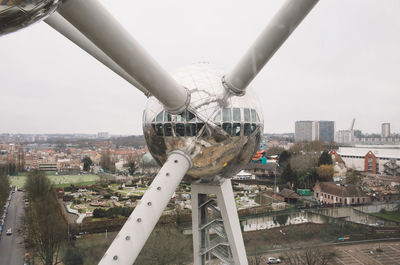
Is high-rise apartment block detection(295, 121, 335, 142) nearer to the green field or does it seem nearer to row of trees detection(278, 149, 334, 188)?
row of trees detection(278, 149, 334, 188)

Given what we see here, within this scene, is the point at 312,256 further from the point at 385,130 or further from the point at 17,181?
the point at 385,130

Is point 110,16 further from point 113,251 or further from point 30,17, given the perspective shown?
point 113,251

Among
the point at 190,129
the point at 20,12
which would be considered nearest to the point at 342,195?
the point at 190,129

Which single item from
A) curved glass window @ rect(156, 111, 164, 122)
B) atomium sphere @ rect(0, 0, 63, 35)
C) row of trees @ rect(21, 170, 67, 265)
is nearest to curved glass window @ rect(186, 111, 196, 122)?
curved glass window @ rect(156, 111, 164, 122)

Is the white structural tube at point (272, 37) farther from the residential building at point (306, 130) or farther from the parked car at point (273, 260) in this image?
the residential building at point (306, 130)

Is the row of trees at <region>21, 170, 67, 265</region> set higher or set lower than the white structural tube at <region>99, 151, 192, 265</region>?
lower

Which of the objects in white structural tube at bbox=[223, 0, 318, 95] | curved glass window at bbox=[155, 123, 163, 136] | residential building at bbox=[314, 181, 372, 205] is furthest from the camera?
residential building at bbox=[314, 181, 372, 205]
